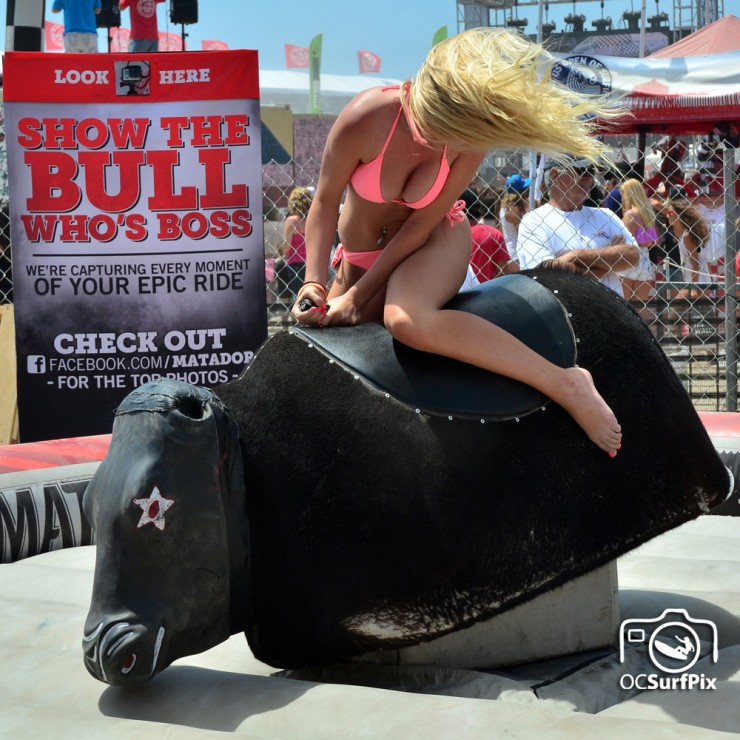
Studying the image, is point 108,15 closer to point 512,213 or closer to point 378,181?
point 512,213

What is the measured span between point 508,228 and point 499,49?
378 centimetres

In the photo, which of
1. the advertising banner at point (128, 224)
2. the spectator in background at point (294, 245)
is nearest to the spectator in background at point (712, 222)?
the spectator in background at point (294, 245)

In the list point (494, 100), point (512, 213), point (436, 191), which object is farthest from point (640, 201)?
point (494, 100)

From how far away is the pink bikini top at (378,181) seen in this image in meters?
2.55

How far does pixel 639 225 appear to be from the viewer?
6469 mm

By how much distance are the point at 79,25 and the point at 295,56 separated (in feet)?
63.4

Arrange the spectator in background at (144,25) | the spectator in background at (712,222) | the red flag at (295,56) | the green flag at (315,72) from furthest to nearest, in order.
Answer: the red flag at (295,56) → the green flag at (315,72) → the spectator in background at (144,25) → the spectator in background at (712,222)

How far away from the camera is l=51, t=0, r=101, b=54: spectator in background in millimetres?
8898

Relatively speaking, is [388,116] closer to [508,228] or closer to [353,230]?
[353,230]

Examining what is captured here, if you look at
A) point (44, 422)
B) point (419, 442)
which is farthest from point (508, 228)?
point (419, 442)

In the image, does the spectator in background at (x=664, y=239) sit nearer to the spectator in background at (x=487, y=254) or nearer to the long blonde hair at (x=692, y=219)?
the long blonde hair at (x=692, y=219)

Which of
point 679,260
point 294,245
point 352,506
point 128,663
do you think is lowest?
point 128,663

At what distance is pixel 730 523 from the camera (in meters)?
3.73

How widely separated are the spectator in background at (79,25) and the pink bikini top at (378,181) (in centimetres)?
697
